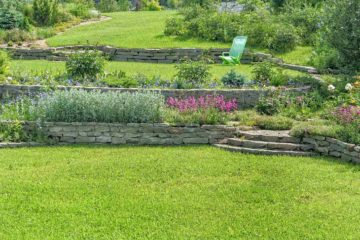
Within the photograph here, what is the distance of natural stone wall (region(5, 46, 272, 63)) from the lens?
1417 centimetres

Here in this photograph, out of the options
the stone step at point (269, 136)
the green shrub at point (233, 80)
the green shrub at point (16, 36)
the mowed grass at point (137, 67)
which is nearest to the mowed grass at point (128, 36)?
the green shrub at point (16, 36)

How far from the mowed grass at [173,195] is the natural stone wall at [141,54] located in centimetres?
739

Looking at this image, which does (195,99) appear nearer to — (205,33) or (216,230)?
(216,230)

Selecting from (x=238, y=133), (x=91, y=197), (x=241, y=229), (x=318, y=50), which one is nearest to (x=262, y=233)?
(x=241, y=229)

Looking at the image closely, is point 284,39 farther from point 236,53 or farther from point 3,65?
point 3,65

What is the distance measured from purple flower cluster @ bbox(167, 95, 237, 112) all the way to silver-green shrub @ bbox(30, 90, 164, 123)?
521 millimetres

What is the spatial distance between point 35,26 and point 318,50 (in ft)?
38.3

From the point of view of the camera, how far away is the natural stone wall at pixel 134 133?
7469 mm

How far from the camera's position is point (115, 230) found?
4.56 meters

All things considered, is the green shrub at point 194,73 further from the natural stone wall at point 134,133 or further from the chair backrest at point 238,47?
the chair backrest at point 238,47

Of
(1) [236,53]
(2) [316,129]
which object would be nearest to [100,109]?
(2) [316,129]

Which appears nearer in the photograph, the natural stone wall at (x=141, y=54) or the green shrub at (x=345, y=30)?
the green shrub at (x=345, y=30)

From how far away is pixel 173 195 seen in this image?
17.8 ft

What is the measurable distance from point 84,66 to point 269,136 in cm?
423
